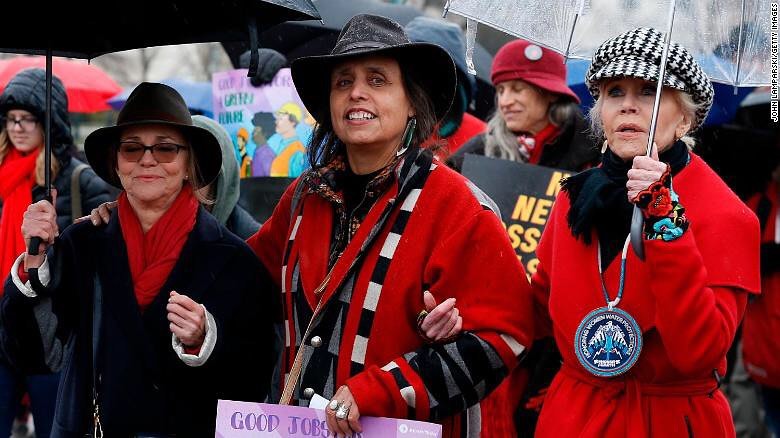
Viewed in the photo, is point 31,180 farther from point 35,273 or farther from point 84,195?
point 35,273

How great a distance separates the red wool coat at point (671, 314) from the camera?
3.39 m

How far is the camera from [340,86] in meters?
3.98

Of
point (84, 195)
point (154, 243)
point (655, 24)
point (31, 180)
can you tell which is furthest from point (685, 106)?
point (31, 180)

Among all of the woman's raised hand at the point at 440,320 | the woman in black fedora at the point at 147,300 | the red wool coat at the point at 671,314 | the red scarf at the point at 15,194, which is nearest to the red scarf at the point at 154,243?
the woman in black fedora at the point at 147,300

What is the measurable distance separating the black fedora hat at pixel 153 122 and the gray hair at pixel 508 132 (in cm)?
209

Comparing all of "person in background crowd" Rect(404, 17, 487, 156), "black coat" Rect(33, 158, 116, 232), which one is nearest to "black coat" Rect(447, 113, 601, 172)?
"person in background crowd" Rect(404, 17, 487, 156)

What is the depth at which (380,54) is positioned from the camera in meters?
3.90

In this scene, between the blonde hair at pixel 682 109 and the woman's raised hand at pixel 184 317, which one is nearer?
the blonde hair at pixel 682 109

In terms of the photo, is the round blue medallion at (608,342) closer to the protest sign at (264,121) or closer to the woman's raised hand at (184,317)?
the woman's raised hand at (184,317)

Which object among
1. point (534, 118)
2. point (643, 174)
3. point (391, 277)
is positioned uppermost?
point (534, 118)

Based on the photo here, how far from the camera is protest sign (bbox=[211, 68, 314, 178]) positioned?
21.2ft

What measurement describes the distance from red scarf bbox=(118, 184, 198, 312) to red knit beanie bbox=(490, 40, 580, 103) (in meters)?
2.54

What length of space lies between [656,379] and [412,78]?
1238mm

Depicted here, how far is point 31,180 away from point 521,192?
113 inches
